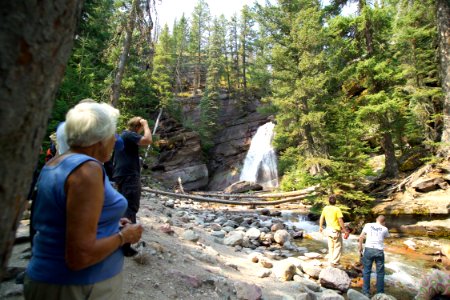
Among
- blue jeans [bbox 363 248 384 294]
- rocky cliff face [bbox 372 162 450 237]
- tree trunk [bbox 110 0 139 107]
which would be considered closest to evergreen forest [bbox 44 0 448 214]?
tree trunk [bbox 110 0 139 107]

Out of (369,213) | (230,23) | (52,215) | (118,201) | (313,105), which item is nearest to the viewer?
(52,215)

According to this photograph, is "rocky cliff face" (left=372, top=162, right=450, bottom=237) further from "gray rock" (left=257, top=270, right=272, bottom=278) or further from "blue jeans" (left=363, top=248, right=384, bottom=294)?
"gray rock" (left=257, top=270, right=272, bottom=278)

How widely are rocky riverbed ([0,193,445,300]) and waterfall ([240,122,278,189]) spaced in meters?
19.6

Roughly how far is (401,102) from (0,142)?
16.7 meters

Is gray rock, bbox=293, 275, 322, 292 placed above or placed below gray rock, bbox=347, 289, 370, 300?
above

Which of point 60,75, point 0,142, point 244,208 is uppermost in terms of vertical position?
point 60,75

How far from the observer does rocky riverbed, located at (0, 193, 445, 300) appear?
13.9ft

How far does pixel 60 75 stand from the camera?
117 centimetres

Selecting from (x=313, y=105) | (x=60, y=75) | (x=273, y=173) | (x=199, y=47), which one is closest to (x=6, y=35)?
(x=60, y=75)

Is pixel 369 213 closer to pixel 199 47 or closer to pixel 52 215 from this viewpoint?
pixel 52 215

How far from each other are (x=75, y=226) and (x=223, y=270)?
508 centimetres

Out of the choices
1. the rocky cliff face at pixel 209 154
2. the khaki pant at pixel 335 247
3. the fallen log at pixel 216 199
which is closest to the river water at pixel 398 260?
the khaki pant at pixel 335 247

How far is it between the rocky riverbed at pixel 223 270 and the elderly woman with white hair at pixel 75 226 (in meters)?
2.11

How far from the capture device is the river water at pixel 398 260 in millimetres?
7237
